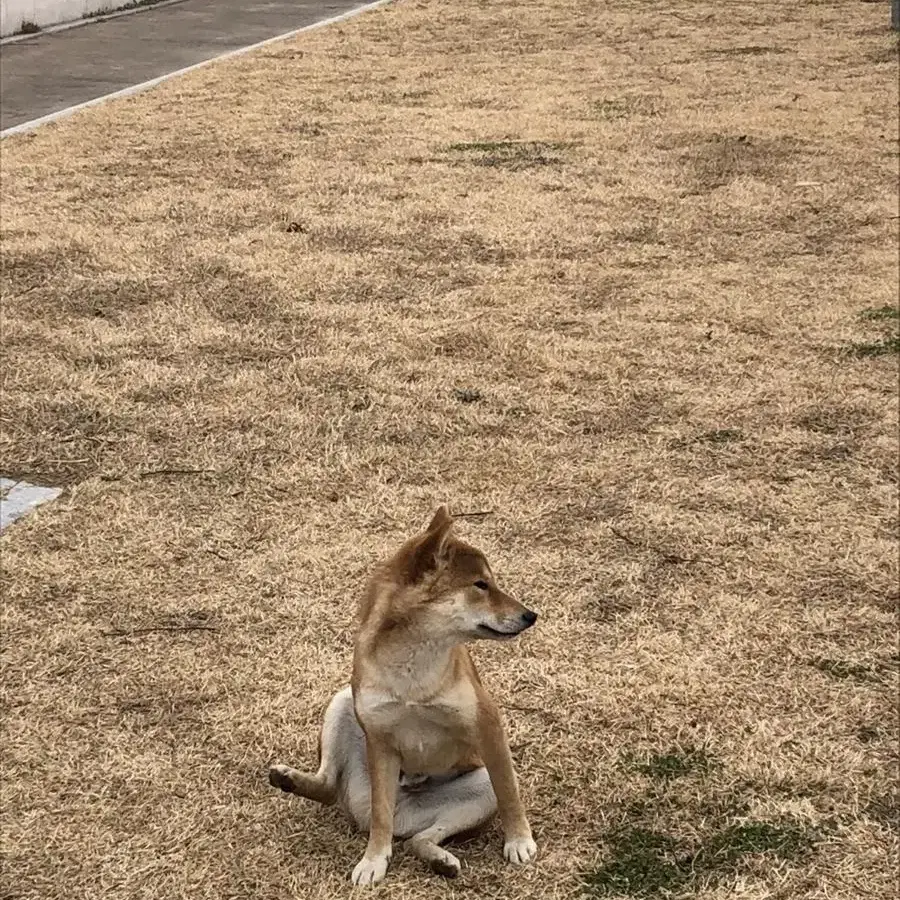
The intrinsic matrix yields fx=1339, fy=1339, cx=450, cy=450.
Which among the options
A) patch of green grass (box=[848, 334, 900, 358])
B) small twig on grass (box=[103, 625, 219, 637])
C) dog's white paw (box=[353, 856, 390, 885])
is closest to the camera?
dog's white paw (box=[353, 856, 390, 885])

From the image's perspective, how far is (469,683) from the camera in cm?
280

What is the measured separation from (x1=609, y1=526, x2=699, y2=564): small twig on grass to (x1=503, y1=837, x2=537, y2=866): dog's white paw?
1.51 meters

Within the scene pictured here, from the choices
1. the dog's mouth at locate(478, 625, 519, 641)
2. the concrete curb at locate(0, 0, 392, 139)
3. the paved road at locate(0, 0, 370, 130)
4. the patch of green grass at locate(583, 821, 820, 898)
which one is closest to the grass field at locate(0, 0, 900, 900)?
the patch of green grass at locate(583, 821, 820, 898)

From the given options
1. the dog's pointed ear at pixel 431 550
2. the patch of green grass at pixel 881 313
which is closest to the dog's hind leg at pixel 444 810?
the dog's pointed ear at pixel 431 550

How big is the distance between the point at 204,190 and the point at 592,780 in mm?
6154

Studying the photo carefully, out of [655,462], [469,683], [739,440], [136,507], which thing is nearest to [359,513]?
[136,507]

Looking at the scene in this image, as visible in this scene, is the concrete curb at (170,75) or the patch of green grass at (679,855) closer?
the patch of green grass at (679,855)

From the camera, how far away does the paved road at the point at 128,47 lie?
40.2ft

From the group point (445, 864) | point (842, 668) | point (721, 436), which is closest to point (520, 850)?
point (445, 864)

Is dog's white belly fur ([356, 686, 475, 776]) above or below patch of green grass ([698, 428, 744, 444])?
above

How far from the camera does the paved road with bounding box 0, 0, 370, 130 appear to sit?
483 inches

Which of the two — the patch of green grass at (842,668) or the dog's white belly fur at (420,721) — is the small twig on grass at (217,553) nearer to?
the dog's white belly fur at (420,721)

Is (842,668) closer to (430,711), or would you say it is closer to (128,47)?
(430,711)

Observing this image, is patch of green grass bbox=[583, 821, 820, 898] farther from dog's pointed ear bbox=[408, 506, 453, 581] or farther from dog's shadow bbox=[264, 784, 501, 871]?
dog's pointed ear bbox=[408, 506, 453, 581]
